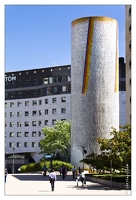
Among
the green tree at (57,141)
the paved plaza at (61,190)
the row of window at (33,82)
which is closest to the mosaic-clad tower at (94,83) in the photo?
the green tree at (57,141)

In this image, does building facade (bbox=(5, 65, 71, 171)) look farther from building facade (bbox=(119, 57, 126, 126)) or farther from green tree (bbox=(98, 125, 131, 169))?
green tree (bbox=(98, 125, 131, 169))

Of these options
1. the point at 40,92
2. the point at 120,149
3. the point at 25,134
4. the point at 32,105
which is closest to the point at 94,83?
the point at 120,149

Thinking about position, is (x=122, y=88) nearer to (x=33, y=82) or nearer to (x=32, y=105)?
(x=33, y=82)

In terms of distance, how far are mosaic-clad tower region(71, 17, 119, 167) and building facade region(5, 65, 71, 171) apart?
34.5 metres

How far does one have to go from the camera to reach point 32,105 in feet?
333

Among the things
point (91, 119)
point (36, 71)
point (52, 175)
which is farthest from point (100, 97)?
point (36, 71)

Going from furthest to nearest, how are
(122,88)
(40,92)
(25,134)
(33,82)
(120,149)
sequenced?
(25,134)
(40,92)
(33,82)
(122,88)
(120,149)

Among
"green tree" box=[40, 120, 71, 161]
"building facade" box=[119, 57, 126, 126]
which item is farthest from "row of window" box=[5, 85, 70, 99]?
"green tree" box=[40, 120, 71, 161]

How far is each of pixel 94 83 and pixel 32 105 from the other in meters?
42.3

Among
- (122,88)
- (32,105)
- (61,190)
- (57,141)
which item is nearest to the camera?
(61,190)

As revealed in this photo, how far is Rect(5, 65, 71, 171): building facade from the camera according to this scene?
97.1 metres

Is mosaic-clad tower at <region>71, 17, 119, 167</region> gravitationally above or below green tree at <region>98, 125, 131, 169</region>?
above

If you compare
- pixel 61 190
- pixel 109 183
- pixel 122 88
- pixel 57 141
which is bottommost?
pixel 61 190
